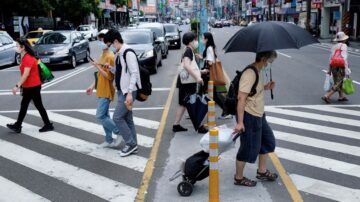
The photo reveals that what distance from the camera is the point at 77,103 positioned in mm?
11492

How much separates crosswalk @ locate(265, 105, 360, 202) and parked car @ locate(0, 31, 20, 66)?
1397cm

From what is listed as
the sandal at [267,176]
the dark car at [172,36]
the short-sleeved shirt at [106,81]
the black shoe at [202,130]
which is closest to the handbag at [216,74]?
the black shoe at [202,130]

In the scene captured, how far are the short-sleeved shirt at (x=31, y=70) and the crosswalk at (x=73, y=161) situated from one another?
0.94m

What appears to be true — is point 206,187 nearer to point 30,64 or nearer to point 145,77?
point 145,77

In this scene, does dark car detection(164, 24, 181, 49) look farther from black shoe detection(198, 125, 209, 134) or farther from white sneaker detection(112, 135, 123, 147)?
white sneaker detection(112, 135, 123, 147)


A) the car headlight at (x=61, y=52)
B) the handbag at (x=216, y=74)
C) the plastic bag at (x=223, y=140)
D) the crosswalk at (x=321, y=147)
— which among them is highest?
the handbag at (x=216, y=74)

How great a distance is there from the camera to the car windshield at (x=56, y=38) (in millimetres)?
19834

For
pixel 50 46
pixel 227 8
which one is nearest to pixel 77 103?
pixel 50 46

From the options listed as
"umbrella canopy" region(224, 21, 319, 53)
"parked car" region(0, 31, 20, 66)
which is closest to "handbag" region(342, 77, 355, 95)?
"umbrella canopy" region(224, 21, 319, 53)

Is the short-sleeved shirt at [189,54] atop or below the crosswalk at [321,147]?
atop

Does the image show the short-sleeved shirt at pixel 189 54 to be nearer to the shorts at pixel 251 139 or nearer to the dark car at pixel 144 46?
the shorts at pixel 251 139

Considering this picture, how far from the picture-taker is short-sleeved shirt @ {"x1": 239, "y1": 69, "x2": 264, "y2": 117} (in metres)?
4.86

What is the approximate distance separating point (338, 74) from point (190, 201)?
268 inches

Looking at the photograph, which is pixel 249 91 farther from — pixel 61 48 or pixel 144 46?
pixel 61 48
